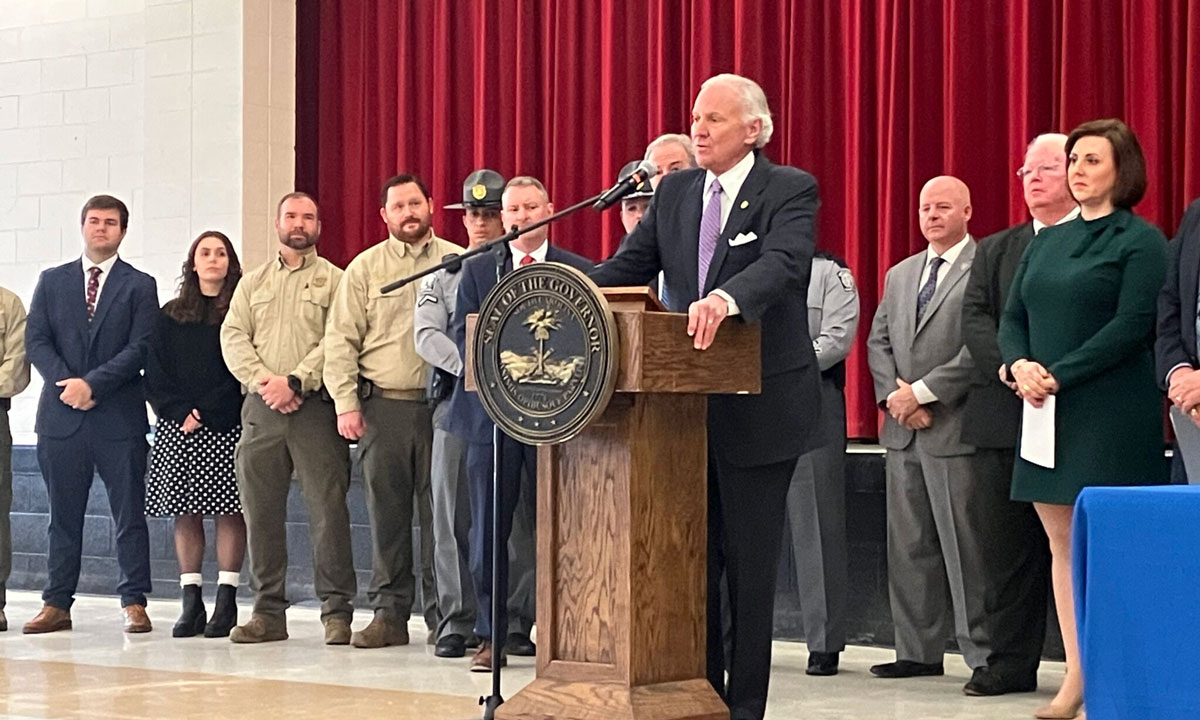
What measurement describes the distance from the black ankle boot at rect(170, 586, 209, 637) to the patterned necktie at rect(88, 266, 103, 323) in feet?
3.70

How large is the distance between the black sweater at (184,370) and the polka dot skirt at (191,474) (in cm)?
6

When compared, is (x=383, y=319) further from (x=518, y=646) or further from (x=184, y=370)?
(x=518, y=646)

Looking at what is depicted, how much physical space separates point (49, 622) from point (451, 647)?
67.6 inches

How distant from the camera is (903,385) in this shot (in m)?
Answer: 5.12

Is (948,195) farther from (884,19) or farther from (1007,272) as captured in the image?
(884,19)

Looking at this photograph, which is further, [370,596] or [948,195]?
[370,596]

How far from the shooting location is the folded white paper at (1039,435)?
4.06 meters

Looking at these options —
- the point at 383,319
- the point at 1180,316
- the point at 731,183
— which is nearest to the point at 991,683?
the point at 1180,316

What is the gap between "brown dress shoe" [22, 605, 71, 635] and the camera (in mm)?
6170

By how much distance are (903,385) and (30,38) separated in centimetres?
545

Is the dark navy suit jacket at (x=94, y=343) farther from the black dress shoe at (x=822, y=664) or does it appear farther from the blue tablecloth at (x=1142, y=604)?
the blue tablecloth at (x=1142, y=604)

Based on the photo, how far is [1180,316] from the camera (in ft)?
12.9

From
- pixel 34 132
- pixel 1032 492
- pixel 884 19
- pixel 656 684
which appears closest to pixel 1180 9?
pixel 884 19

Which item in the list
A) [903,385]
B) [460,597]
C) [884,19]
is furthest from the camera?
[884,19]
